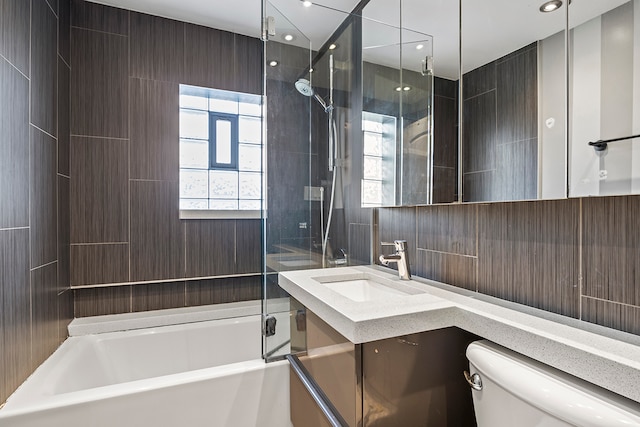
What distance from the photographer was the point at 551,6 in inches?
32.6

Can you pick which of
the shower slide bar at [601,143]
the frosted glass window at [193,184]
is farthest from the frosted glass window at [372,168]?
the frosted glass window at [193,184]

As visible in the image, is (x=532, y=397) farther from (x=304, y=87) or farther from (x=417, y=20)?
(x=304, y=87)

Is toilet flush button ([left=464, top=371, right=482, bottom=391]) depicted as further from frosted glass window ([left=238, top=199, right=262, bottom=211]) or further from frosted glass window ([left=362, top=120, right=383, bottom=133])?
frosted glass window ([left=238, top=199, right=262, bottom=211])

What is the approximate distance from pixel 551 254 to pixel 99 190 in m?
2.48

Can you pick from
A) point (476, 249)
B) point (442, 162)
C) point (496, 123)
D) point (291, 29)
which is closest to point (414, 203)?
point (442, 162)

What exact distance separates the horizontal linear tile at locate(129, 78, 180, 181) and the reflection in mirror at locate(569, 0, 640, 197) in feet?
7.42

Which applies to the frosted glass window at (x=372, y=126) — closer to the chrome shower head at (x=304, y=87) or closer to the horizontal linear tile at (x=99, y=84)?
the chrome shower head at (x=304, y=87)

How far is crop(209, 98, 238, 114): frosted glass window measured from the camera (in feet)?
8.14

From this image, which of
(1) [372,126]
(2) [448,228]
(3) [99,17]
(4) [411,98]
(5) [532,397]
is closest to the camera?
(5) [532,397]

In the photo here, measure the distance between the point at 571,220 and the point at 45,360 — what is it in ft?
7.79

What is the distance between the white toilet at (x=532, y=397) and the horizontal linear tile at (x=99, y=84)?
2.41 m

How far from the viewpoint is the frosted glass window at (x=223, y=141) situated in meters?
2.53

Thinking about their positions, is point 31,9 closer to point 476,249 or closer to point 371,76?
point 371,76

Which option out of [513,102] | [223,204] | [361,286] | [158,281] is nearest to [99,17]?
[223,204]
